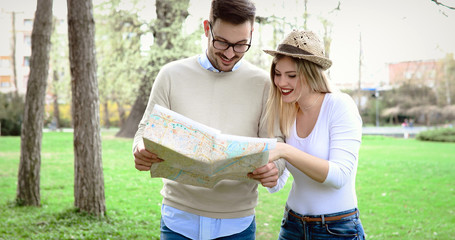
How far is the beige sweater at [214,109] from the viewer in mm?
2070

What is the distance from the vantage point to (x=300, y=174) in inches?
83.6

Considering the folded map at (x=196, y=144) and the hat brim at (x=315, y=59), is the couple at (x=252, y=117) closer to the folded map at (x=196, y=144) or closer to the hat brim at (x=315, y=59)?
the hat brim at (x=315, y=59)

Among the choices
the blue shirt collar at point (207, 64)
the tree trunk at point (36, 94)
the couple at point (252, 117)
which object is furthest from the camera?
the tree trunk at point (36, 94)

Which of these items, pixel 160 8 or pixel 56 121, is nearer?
pixel 160 8

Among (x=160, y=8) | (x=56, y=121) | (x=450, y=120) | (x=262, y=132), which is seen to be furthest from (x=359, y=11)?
(x=56, y=121)

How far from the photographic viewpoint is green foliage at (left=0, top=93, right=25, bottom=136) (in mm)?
A: 22062

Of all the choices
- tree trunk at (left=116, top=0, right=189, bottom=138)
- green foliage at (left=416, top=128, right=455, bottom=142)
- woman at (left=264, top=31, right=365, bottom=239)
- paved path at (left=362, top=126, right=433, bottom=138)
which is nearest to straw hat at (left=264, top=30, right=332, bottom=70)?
woman at (left=264, top=31, right=365, bottom=239)

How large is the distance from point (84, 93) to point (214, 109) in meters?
3.86

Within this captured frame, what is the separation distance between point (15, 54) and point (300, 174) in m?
31.1

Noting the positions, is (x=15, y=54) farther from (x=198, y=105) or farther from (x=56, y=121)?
(x=198, y=105)

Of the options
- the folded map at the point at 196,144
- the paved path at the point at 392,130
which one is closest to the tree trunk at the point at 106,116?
the paved path at the point at 392,130

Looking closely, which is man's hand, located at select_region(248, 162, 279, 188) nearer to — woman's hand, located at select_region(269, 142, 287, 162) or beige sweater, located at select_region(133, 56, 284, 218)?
woman's hand, located at select_region(269, 142, 287, 162)

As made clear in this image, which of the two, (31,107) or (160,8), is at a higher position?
(160,8)

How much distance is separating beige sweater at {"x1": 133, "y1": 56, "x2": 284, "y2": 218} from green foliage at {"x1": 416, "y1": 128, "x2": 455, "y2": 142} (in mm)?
22613
